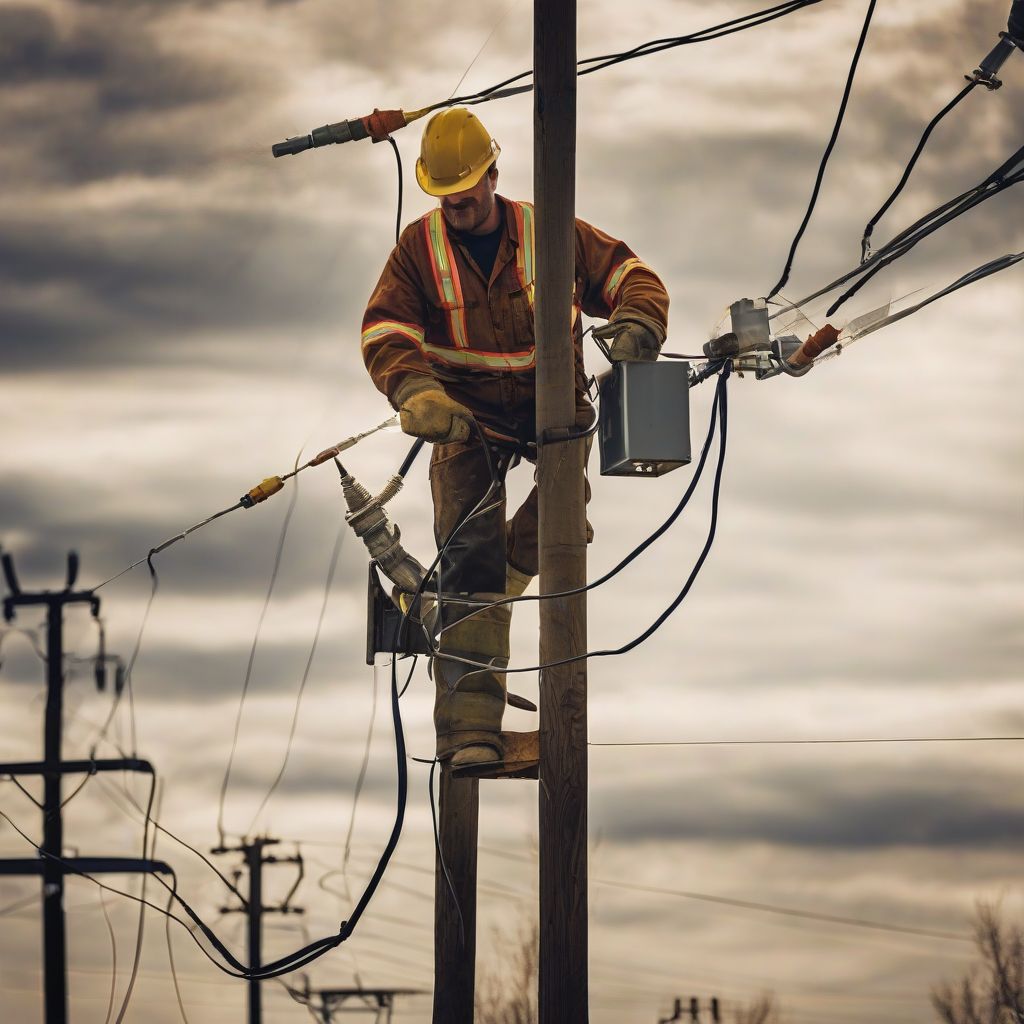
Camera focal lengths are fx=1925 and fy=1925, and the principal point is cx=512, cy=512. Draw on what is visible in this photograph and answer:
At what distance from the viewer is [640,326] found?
27.2 ft

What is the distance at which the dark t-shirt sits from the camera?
8.87 meters

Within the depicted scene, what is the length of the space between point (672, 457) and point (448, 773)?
6.80ft

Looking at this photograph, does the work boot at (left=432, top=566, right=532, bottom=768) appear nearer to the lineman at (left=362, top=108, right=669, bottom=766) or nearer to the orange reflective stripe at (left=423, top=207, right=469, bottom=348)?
the lineman at (left=362, top=108, right=669, bottom=766)

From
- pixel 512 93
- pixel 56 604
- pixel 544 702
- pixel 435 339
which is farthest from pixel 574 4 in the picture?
pixel 56 604

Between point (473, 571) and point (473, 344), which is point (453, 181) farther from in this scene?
point (473, 571)

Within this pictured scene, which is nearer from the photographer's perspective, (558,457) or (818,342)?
(558,457)

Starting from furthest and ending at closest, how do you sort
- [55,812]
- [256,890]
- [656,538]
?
[256,890]
[55,812]
[656,538]

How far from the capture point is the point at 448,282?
8.80 metres

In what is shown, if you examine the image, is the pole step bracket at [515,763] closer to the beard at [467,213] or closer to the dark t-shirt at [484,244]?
the dark t-shirt at [484,244]

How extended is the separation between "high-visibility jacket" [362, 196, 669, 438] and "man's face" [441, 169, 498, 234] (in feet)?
0.31

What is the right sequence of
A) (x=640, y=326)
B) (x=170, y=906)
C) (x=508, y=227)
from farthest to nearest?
(x=170, y=906) → (x=508, y=227) → (x=640, y=326)

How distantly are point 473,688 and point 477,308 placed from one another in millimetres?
1736

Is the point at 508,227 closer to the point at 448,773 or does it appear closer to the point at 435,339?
the point at 435,339

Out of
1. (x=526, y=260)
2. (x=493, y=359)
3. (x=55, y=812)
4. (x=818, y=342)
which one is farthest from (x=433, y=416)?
(x=55, y=812)
